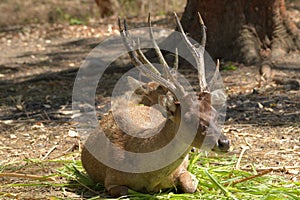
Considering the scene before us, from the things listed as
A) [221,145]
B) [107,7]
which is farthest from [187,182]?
[107,7]

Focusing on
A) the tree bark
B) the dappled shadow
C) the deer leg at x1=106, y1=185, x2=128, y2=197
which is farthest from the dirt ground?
the tree bark

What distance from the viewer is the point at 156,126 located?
4.23 metres

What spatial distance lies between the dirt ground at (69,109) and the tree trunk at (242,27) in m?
0.23

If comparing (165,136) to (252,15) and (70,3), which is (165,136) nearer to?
(252,15)

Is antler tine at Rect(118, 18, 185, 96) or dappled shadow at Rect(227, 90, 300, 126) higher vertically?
antler tine at Rect(118, 18, 185, 96)

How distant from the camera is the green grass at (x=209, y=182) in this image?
13.9 ft

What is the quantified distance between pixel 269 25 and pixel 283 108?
2169 mm

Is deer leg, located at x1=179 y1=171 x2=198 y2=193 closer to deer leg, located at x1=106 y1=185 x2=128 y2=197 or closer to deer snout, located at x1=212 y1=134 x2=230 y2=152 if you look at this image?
deer leg, located at x1=106 y1=185 x2=128 y2=197

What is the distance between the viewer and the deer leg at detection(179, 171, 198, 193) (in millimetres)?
4324

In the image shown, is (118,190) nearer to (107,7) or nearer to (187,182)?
(187,182)

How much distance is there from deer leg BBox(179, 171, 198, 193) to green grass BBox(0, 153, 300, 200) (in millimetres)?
53

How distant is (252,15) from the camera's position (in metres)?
8.55

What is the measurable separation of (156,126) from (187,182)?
495 mm

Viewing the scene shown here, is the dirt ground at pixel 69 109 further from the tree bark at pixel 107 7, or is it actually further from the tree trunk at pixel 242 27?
the tree bark at pixel 107 7
